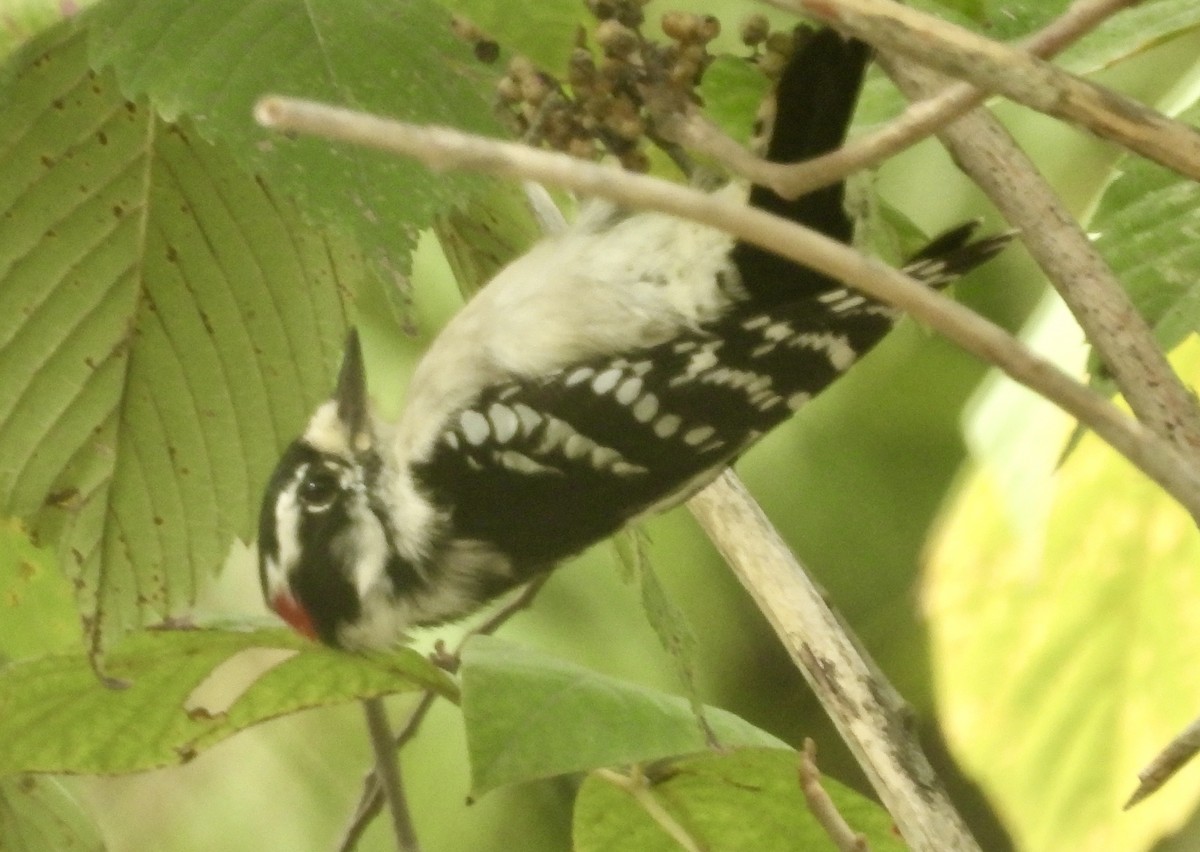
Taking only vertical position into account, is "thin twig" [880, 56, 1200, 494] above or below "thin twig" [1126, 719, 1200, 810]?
above

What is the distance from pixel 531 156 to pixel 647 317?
0.54 metres

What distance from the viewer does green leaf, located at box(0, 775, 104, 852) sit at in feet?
3.56

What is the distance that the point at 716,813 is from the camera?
33.9 inches

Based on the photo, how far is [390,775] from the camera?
88 cm

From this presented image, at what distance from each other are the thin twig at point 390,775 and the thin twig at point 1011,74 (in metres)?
0.58

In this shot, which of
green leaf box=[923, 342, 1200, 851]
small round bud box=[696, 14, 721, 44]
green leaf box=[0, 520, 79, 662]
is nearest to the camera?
small round bud box=[696, 14, 721, 44]

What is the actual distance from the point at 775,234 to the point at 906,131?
98 millimetres

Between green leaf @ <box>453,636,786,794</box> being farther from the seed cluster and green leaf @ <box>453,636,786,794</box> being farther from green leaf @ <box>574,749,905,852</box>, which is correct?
the seed cluster

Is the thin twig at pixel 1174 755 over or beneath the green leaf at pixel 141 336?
beneath

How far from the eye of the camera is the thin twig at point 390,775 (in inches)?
33.8

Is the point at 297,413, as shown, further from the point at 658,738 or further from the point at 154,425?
the point at 658,738

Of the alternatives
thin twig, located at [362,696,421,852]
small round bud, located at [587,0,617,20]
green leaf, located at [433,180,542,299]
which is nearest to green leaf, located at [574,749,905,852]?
thin twig, located at [362,696,421,852]

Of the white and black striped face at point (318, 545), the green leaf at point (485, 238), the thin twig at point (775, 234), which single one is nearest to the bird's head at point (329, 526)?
the white and black striped face at point (318, 545)

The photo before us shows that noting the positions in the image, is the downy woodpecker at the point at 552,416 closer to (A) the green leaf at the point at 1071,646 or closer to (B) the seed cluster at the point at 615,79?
(B) the seed cluster at the point at 615,79
